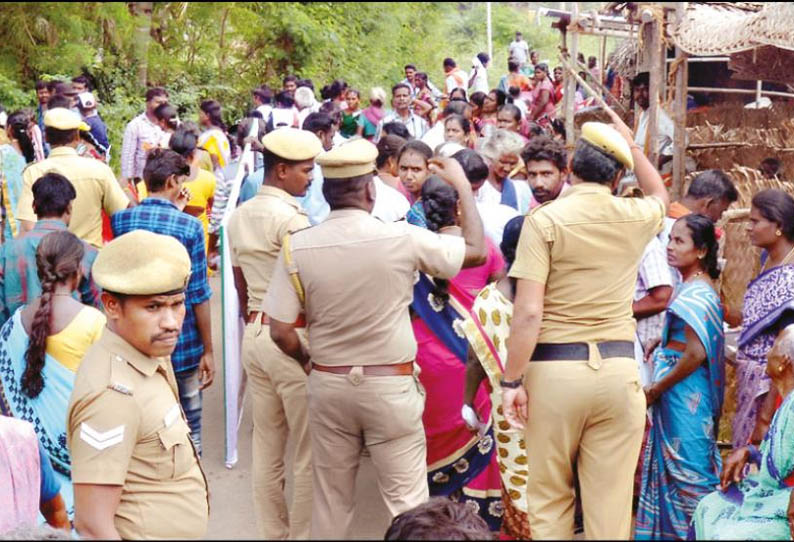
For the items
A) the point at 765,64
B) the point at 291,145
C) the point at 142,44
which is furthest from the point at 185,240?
the point at 142,44

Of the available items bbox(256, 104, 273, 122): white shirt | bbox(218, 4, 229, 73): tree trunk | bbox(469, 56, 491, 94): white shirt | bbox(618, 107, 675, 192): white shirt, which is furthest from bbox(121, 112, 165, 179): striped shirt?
bbox(218, 4, 229, 73): tree trunk

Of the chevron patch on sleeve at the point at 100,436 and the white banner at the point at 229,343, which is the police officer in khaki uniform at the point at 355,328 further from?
the white banner at the point at 229,343

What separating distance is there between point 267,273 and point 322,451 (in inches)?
38.0

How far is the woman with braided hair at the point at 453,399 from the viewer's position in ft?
13.8

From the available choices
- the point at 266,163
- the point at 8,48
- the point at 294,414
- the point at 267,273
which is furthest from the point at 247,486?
the point at 8,48

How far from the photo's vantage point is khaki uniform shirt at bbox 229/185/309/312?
401cm

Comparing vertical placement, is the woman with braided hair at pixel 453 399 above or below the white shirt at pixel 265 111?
below

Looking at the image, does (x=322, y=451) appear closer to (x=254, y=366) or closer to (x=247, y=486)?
(x=254, y=366)

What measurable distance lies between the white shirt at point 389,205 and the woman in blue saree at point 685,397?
5.17ft

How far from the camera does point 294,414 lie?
3967 mm

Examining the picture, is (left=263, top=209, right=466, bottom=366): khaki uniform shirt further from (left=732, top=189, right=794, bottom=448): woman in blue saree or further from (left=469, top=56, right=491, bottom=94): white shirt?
(left=469, top=56, right=491, bottom=94): white shirt

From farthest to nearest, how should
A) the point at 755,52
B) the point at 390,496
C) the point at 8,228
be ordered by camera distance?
1. the point at 755,52
2. the point at 8,228
3. the point at 390,496

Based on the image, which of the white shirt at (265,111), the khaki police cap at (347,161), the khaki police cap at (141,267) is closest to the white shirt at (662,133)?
the white shirt at (265,111)

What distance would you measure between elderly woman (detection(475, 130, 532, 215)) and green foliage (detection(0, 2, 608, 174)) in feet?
30.2
